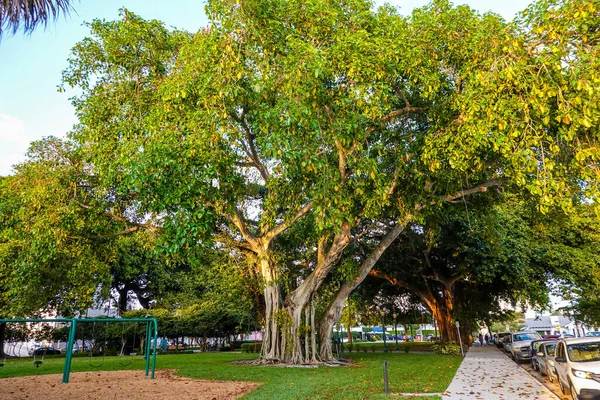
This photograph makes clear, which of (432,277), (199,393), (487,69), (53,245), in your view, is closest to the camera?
(199,393)

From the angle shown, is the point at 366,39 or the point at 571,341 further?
the point at 366,39

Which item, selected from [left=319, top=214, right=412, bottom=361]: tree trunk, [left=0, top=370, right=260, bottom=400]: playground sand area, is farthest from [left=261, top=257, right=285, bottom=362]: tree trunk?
[left=0, top=370, right=260, bottom=400]: playground sand area

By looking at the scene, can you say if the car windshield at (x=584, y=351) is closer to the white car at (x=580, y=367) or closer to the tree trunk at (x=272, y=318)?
the white car at (x=580, y=367)

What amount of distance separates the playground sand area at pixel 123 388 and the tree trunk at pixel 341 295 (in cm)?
636

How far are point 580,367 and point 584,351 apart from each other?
1158 millimetres

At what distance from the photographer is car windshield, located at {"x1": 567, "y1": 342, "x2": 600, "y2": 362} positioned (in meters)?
7.49

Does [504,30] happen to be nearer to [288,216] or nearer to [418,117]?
[418,117]

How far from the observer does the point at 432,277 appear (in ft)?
77.6

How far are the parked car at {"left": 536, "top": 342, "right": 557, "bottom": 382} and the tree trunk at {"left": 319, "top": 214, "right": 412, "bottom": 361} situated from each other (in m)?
5.92

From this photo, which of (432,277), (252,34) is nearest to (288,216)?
(252,34)

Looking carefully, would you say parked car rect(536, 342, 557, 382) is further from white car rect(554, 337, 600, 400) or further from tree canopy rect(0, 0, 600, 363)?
tree canopy rect(0, 0, 600, 363)

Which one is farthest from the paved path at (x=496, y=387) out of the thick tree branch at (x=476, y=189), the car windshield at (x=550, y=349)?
the thick tree branch at (x=476, y=189)

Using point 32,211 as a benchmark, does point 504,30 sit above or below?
above

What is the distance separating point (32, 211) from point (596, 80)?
15.5 meters
